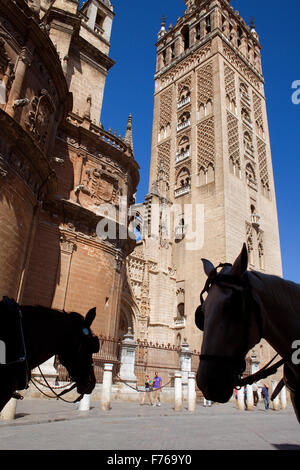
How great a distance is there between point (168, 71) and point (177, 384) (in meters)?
36.8

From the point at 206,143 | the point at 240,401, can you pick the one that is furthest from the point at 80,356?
the point at 206,143

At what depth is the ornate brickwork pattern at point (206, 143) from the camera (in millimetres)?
30281

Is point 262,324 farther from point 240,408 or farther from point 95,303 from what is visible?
point 240,408

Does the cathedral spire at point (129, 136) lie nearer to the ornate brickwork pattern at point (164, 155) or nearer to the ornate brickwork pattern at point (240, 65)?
the ornate brickwork pattern at point (164, 155)

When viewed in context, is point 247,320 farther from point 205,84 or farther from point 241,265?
point 205,84

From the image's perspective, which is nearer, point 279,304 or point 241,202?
point 279,304

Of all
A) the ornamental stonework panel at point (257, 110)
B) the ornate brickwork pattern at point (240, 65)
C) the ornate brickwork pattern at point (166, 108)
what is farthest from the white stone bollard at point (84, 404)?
the ornate brickwork pattern at point (240, 65)

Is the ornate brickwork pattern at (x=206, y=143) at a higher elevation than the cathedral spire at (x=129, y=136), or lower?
higher

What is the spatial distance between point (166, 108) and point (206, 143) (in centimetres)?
949

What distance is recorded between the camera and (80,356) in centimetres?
336

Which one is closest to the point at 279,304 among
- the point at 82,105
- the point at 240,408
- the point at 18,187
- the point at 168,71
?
the point at 18,187

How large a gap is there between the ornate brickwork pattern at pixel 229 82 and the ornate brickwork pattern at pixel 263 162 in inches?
218

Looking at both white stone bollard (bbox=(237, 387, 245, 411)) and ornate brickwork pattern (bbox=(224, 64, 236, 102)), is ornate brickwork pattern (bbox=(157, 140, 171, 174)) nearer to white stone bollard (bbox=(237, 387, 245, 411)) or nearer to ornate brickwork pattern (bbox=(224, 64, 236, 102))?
ornate brickwork pattern (bbox=(224, 64, 236, 102))

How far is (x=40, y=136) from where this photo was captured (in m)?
13.2
